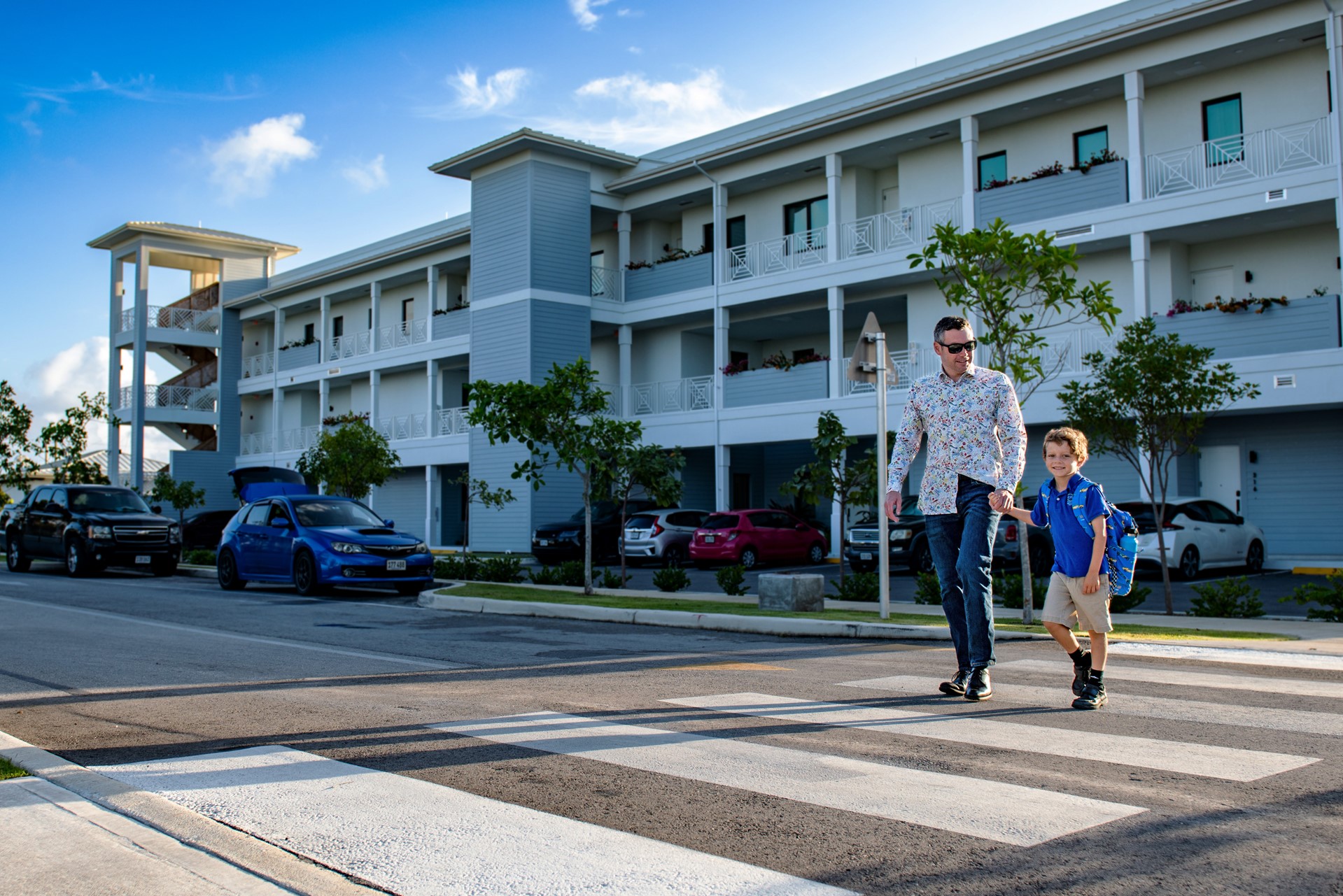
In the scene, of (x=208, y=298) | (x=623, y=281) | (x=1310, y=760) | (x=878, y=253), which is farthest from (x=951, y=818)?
(x=208, y=298)

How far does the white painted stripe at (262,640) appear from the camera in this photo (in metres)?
8.42

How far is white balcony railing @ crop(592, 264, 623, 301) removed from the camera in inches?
1244

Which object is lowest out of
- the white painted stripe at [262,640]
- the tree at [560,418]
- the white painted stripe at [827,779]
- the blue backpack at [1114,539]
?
the white painted stripe at [262,640]

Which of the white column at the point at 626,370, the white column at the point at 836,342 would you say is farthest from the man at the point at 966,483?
the white column at the point at 626,370

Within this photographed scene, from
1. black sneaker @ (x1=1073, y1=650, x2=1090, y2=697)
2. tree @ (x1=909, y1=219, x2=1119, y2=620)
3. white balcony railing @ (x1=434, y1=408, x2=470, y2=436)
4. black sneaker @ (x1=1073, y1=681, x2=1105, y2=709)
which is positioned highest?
white balcony railing @ (x1=434, y1=408, x2=470, y2=436)

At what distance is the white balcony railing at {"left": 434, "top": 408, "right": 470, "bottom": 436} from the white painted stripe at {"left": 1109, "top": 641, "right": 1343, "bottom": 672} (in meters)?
26.8

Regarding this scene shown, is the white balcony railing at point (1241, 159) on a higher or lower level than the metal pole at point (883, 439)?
higher

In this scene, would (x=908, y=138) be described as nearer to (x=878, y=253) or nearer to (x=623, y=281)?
(x=878, y=253)

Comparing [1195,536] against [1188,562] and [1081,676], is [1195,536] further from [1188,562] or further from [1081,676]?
[1081,676]

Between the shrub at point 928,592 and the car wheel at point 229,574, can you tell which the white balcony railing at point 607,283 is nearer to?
the car wheel at point 229,574

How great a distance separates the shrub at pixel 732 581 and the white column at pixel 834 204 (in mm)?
11871

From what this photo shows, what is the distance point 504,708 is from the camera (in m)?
6.18

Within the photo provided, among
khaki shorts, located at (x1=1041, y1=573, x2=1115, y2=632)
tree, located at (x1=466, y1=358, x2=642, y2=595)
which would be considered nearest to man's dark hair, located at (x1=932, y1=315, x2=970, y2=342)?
khaki shorts, located at (x1=1041, y1=573, x2=1115, y2=632)

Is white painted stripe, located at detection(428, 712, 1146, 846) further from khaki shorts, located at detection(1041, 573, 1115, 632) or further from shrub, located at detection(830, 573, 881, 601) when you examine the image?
shrub, located at detection(830, 573, 881, 601)
